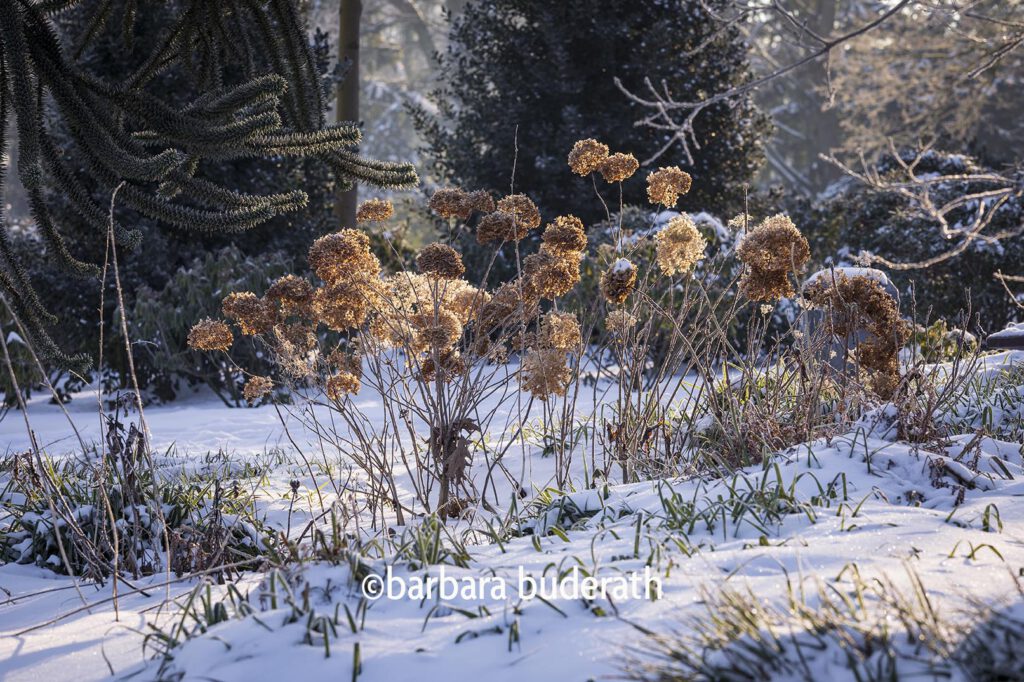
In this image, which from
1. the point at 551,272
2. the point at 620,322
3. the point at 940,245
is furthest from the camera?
the point at 940,245

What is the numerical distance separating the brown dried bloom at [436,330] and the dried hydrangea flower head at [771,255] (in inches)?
47.7

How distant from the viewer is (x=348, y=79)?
36.0 feet

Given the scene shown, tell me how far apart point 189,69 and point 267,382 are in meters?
3.19

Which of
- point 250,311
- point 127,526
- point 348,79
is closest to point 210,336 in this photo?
point 250,311

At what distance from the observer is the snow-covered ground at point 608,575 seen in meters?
2.06

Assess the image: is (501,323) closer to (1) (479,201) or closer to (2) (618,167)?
(1) (479,201)

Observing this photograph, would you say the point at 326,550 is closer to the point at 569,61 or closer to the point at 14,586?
the point at 14,586

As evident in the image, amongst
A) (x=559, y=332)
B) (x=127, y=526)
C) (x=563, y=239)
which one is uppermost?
(x=563, y=239)

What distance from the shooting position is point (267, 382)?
3988mm

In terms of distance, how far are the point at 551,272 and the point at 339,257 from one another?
2.85 ft

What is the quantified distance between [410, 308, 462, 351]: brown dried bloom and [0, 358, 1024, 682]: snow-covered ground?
0.76m

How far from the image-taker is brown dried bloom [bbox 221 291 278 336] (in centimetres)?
360

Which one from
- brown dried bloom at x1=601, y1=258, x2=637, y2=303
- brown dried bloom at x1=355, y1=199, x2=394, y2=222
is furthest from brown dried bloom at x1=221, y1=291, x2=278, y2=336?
brown dried bloom at x1=601, y1=258, x2=637, y2=303

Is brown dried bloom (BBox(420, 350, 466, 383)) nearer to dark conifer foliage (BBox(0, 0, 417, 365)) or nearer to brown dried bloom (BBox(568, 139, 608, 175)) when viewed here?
brown dried bloom (BBox(568, 139, 608, 175))
